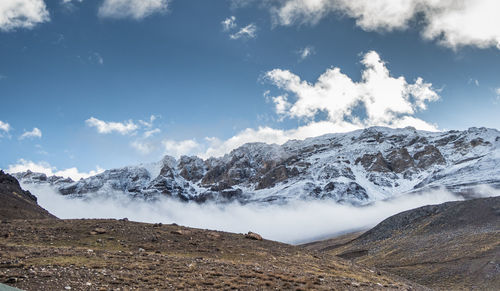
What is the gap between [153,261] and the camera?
91.4 feet

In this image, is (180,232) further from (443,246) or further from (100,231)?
(443,246)

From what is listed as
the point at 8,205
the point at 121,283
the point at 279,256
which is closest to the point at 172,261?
the point at 121,283

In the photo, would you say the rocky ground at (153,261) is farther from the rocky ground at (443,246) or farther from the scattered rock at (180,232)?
the rocky ground at (443,246)

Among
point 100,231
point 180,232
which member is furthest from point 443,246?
point 100,231

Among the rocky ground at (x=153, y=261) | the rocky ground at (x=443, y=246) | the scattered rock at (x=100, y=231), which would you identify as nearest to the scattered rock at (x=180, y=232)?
the rocky ground at (x=153, y=261)

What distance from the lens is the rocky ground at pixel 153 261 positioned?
22406 millimetres

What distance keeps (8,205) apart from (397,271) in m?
78.0

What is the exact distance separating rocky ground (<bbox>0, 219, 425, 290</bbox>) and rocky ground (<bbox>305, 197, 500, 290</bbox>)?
102 ft

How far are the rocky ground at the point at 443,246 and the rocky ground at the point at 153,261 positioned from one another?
1221 inches

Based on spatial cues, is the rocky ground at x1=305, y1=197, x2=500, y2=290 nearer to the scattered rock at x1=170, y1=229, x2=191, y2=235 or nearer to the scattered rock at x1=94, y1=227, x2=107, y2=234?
the scattered rock at x1=170, y1=229, x2=191, y2=235

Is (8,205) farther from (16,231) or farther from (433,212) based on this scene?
(433,212)

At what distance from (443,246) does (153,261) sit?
3041 inches

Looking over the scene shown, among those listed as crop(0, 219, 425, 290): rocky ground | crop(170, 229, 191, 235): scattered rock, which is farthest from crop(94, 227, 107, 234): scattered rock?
crop(170, 229, 191, 235): scattered rock

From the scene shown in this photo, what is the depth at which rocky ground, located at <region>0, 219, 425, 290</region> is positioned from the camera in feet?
73.5
